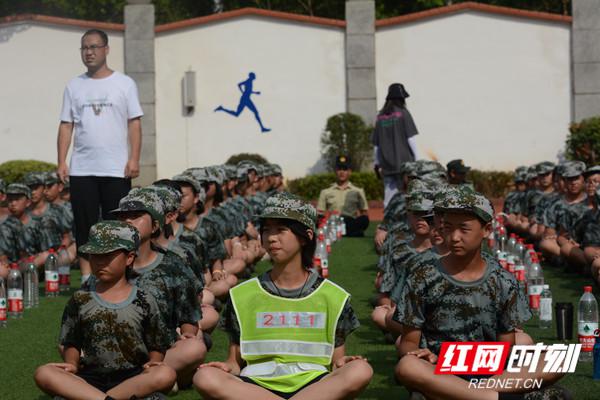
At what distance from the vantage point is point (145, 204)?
28.7ft

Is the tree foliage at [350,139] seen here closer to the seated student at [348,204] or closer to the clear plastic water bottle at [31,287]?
the seated student at [348,204]

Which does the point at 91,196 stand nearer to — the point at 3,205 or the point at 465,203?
the point at 3,205

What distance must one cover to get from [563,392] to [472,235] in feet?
3.23

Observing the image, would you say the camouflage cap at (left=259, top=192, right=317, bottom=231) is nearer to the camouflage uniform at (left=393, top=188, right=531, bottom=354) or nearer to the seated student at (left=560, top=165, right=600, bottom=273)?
the camouflage uniform at (left=393, top=188, right=531, bottom=354)

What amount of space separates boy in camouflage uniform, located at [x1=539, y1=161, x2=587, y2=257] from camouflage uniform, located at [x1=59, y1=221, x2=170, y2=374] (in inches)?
344

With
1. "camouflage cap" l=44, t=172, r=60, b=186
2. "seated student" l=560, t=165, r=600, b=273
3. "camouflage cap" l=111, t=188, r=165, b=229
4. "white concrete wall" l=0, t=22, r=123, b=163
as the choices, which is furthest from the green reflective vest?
"white concrete wall" l=0, t=22, r=123, b=163

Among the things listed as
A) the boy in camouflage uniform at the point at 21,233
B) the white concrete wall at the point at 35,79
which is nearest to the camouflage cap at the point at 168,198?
the boy in camouflage uniform at the point at 21,233

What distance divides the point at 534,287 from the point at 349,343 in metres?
2.50

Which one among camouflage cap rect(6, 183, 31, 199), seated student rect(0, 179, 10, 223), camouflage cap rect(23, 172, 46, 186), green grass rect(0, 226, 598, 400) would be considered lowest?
green grass rect(0, 226, 598, 400)

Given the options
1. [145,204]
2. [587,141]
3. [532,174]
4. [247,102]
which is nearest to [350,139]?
[247,102]

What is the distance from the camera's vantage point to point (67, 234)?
679 inches

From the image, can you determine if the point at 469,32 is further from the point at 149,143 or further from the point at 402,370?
the point at 402,370

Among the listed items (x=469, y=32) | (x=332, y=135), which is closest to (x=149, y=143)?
(x=332, y=135)

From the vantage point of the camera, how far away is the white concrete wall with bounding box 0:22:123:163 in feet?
92.9
